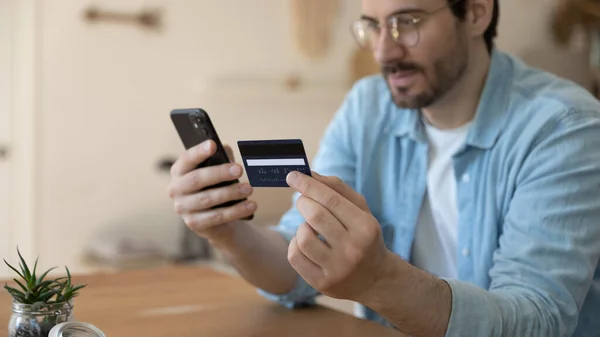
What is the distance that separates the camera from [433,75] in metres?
1.32

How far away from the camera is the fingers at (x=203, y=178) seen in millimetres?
1072

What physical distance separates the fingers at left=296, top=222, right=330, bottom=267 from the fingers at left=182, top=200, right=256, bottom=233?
0.97ft

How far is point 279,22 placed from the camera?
3.53 meters

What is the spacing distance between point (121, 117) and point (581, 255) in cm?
253

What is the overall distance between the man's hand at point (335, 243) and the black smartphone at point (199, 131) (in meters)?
0.28

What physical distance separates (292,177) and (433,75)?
0.59m

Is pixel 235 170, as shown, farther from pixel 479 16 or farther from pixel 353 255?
pixel 479 16

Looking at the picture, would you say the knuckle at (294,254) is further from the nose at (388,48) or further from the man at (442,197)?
the nose at (388,48)

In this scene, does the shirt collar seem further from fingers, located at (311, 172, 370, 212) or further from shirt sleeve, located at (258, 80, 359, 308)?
fingers, located at (311, 172, 370, 212)

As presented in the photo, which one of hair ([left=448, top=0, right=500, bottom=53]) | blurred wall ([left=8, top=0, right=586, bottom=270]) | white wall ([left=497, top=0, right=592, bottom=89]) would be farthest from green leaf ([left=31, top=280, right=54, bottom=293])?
white wall ([left=497, top=0, right=592, bottom=89])

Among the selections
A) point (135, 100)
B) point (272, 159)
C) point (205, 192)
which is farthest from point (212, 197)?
point (135, 100)

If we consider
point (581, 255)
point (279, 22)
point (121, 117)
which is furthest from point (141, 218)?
point (581, 255)

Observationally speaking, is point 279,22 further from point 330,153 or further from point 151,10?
point 330,153

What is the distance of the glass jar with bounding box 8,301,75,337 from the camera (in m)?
0.83
